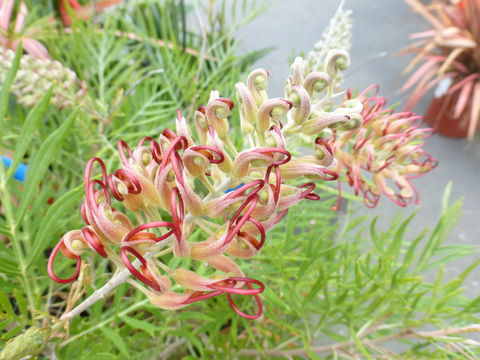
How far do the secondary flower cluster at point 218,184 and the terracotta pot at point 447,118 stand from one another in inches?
40.2

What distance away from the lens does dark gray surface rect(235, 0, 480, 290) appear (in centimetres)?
97

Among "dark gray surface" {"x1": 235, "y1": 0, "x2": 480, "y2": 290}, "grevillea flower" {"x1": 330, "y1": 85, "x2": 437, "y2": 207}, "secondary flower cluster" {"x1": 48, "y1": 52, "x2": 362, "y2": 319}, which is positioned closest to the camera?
"secondary flower cluster" {"x1": 48, "y1": 52, "x2": 362, "y2": 319}

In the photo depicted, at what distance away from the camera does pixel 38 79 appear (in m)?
0.38

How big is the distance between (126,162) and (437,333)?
257mm

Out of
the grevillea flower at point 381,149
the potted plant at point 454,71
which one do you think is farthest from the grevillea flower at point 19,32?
the potted plant at point 454,71

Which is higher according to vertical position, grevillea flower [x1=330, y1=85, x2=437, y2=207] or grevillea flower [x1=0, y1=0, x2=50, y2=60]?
grevillea flower [x1=0, y1=0, x2=50, y2=60]

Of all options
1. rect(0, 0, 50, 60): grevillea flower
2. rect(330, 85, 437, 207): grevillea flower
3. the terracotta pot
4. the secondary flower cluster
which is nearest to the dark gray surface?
the terracotta pot

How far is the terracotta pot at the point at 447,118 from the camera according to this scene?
1118 millimetres

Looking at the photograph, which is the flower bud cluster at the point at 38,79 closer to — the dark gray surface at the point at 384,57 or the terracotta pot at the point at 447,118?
the dark gray surface at the point at 384,57

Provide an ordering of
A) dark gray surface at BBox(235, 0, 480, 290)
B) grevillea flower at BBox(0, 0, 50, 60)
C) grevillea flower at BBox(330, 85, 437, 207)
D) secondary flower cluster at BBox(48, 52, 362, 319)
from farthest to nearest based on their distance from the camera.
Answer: dark gray surface at BBox(235, 0, 480, 290), grevillea flower at BBox(0, 0, 50, 60), grevillea flower at BBox(330, 85, 437, 207), secondary flower cluster at BBox(48, 52, 362, 319)

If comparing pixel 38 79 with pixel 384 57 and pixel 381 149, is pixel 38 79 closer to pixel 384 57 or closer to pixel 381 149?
pixel 381 149

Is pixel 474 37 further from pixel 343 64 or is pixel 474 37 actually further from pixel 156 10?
pixel 343 64

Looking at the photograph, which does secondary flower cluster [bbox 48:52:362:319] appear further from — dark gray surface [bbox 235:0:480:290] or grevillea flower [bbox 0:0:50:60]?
dark gray surface [bbox 235:0:480:290]

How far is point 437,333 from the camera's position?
329mm
